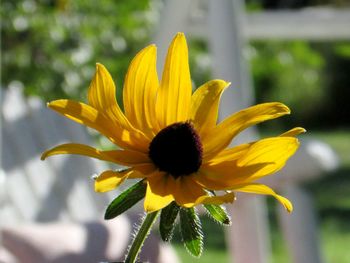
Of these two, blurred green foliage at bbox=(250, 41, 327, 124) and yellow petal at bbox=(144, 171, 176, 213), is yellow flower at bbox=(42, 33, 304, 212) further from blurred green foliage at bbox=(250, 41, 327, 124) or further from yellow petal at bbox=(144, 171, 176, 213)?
blurred green foliage at bbox=(250, 41, 327, 124)

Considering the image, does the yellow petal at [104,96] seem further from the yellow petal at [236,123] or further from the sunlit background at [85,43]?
the sunlit background at [85,43]

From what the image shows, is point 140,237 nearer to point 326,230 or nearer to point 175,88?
point 175,88

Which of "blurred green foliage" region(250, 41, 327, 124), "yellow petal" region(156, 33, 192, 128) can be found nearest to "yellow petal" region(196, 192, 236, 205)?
"yellow petal" region(156, 33, 192, 128)

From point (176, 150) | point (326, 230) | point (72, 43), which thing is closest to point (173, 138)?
point (176, 150)

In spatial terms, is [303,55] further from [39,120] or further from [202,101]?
[202,101]

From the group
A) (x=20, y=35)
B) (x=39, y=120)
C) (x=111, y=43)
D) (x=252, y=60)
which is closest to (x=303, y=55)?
(x=252, y=60)

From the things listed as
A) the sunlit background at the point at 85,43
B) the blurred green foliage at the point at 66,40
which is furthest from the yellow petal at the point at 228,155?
the blurred green foliage at the point at 66,40

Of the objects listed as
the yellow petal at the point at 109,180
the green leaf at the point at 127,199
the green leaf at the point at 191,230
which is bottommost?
the green leaf at the point at 191,230
